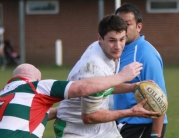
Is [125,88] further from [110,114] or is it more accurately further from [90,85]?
[90,85]

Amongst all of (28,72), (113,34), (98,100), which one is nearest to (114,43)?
(113,34)

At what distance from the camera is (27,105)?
4.25 meters

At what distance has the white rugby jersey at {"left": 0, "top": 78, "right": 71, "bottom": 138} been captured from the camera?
13.8 ft

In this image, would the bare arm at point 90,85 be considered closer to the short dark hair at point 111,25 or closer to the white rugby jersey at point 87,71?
the white rugby jersey at point 87,71

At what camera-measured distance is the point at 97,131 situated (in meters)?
5.05

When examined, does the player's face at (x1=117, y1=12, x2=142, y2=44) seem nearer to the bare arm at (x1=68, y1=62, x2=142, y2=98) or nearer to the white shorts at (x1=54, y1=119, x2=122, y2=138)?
the white shorts at (x1=54, y1=119, x2=122, y2=138)

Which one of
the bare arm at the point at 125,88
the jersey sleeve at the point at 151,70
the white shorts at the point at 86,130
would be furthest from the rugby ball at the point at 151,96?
the jersey sleeve at the point at 151,70

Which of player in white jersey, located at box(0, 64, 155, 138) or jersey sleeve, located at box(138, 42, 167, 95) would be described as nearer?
player in white jersey, located at box(0, 64, 155, 138)

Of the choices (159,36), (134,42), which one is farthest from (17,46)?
(134,42)

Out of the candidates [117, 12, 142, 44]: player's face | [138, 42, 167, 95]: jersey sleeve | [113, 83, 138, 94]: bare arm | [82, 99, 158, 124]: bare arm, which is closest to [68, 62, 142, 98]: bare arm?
[82, 99, 158, 124]: bare arm

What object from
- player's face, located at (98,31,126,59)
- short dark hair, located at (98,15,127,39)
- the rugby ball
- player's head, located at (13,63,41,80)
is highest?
short dark hair, located at (98,15,127,39)

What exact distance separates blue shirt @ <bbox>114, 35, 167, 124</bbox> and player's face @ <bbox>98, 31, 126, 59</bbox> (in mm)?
725

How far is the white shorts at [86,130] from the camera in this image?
16.5 ft

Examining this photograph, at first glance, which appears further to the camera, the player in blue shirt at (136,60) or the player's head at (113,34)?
the player in blue shirt at (136,60)
